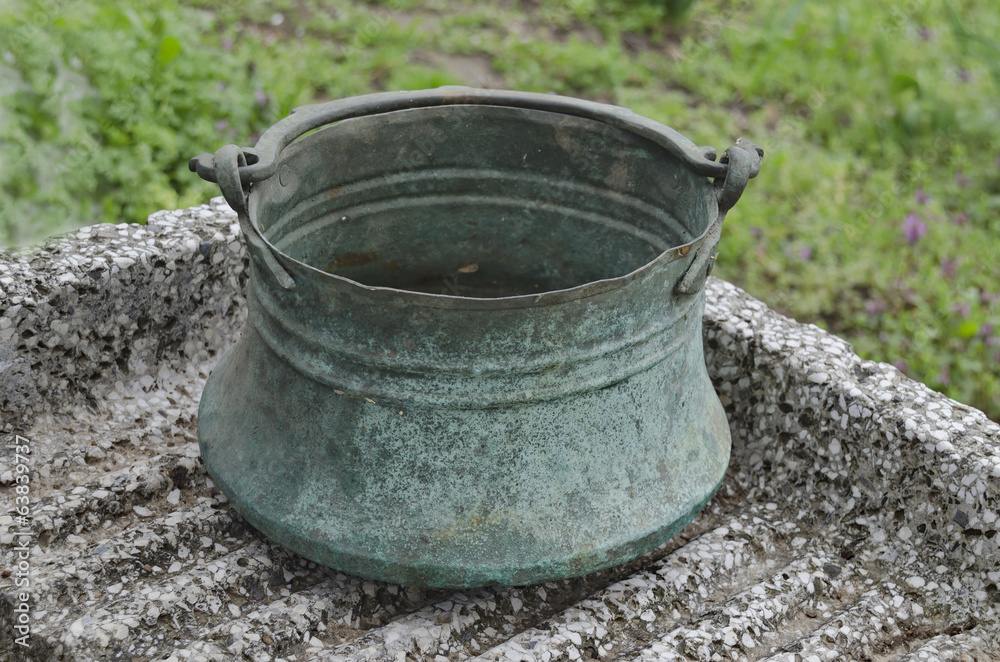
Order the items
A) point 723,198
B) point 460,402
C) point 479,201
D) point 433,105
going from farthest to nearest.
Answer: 1. point 479,201
2. point 433,105
3. point 723,198
4. point 460,402

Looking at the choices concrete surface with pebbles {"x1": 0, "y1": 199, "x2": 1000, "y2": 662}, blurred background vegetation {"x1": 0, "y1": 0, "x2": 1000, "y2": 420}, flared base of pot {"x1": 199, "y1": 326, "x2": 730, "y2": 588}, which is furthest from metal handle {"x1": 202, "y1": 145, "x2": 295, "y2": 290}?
blurred background vegetation {"x1": 0, "y1": 0, "x2": 1000, "y2": 420}

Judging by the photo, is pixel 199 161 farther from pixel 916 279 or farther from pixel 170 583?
pixel 916 279

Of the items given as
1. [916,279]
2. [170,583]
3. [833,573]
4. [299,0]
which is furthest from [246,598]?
[299,0]

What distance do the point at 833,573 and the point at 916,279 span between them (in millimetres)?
1869

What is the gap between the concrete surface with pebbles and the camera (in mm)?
1900

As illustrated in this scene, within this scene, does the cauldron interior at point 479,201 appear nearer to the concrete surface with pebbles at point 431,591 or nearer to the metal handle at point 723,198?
the metal handle at point 723,198

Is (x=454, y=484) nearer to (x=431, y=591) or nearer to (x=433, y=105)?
(x=431, y=591)

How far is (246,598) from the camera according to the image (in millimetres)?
1965

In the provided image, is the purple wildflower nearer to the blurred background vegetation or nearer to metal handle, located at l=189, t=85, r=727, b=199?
the blurred background vegetation

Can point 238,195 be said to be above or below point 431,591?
above

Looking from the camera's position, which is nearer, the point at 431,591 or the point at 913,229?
the point at 431,591

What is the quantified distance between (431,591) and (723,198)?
3.30 feet

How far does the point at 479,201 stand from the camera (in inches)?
100

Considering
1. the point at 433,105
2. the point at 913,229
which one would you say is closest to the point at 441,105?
the point at 433,105
